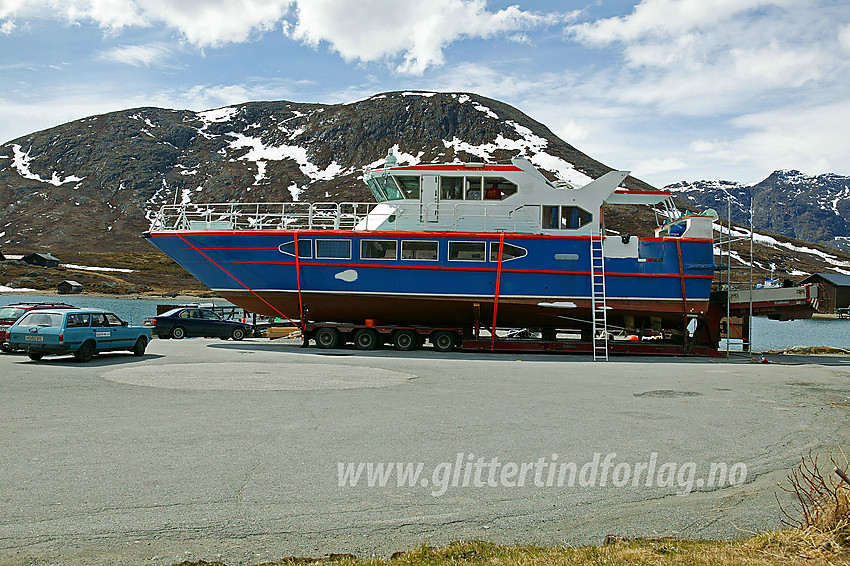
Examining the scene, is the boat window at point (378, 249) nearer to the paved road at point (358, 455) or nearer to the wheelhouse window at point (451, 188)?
the wheelhouse window at point (451, 188)

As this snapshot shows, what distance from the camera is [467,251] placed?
2036 centimetres

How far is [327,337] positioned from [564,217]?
866cm

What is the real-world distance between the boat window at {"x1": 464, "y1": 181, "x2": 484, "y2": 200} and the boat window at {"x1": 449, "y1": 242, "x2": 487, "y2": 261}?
1948mm

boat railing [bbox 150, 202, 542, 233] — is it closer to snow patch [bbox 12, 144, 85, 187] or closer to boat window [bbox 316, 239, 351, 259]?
boat window [bbox 316, 239, 351, 259]

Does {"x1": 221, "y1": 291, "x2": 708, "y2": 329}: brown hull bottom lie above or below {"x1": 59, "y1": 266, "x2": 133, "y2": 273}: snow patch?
below

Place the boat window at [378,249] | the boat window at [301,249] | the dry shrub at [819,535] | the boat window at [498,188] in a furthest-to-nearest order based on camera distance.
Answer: the boat window at [498,188]
the boat window at [301,249]
the boat window at [378,249]
the dry shrub at [819,535]

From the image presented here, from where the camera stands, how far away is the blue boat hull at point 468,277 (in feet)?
66.7

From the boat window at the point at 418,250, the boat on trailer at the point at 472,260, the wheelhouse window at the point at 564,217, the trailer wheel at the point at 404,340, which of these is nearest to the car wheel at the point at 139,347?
the boat on trailer at the point at 472,260

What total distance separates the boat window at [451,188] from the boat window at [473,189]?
234mm

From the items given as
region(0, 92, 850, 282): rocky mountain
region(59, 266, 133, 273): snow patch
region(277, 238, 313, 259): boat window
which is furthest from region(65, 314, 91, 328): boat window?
region(0, 92, 850, 282): rocky mountain

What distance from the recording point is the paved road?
4.64 meters

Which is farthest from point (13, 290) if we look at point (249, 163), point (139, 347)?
point (249, 163)

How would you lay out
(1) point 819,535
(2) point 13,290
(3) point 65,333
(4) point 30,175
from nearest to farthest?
(1) point 819,535 < (3) point 65,333 < (2) point 13,290 < (4) point 30,175

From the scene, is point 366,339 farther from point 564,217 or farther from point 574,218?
point 574,218
